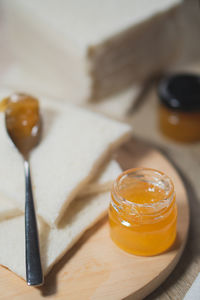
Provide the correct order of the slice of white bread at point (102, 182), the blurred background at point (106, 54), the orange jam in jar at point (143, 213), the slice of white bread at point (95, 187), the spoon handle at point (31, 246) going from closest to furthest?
the spoon handle at point (31, 246) < the orange jam in jar at point (143, 213) < the slice of white bread at point (95, 187) < the slice of white bread at point (102, 182) < the blurred background at point (106, 54)

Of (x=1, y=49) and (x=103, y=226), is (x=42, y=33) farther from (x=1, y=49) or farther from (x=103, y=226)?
(x=103, y=226)

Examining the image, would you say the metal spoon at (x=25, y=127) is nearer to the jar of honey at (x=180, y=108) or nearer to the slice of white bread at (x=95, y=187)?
the slice of white bread at (x=95, y=187)

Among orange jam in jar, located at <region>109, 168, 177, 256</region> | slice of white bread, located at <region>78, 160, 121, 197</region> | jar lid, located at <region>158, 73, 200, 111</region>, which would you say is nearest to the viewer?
orange jam in jar, located at <region>109, 168, 177, 256</region>

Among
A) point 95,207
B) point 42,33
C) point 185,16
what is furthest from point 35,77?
point 95,207

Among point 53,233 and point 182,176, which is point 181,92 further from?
point 53,233

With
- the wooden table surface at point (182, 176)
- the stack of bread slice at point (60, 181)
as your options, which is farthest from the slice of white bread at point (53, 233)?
the wooden table surface at point (182, 176)

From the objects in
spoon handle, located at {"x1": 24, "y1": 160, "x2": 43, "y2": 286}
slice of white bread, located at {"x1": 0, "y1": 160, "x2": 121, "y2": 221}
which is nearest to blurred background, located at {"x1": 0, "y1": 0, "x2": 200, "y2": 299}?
slice of white bread, located at {"x1": 0, "y1": 160, "x2": 121, "y2": 221}

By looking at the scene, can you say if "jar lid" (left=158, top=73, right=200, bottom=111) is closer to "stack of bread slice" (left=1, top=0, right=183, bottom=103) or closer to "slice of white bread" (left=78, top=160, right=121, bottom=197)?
"stack of bread slice" (left=1, top=0, right=183, bottom=103)
